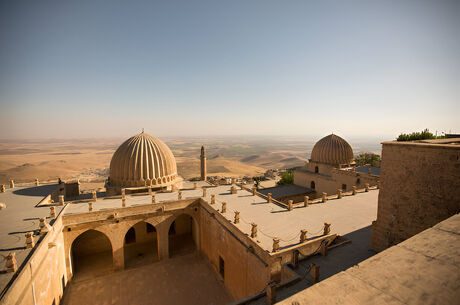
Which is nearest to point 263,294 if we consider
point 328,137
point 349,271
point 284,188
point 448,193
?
point 349,271

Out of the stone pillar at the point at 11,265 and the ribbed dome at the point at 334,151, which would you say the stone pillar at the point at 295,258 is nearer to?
the stone pillar at the point at 11,265

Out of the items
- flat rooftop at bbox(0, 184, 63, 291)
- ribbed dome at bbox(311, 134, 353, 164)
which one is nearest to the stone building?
ribbed dome at bbox(311, 134, 353, 164)

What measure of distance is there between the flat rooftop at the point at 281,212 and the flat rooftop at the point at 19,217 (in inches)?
79.4

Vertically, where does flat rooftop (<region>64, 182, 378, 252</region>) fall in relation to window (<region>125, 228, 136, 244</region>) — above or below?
above

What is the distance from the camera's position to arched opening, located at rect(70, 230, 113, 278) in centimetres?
1695

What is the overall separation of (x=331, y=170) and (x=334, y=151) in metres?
2.30

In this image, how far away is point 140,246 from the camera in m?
20.1

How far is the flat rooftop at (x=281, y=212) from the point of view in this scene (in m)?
12.3

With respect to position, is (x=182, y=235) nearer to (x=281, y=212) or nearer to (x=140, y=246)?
(x=140, y=246)

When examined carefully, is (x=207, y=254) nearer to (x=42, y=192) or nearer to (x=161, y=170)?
(x=161, y=170)

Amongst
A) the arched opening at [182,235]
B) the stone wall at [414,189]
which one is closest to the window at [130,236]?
the arched opening at [182,235]

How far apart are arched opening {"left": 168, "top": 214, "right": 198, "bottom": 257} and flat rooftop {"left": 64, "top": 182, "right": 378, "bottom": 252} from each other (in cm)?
366

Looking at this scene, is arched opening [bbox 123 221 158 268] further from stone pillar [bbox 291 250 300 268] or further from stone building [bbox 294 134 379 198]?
stone building [bbox 294 134 379 198]

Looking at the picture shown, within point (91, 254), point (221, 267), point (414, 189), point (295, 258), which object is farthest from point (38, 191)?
point (414, 189)
